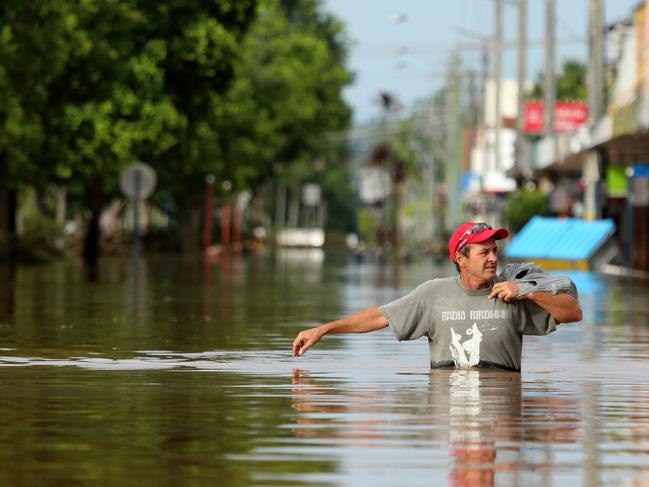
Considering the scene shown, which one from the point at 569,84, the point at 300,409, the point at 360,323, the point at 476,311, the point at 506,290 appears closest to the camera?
the point at 300,409

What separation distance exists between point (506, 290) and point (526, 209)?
75.3m

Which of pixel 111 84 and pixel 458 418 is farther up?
pixel 111 84

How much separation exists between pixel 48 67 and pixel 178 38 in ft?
52.7

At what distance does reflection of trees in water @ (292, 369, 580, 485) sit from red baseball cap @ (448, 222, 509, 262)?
0.96 meters

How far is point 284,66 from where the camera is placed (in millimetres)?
103812

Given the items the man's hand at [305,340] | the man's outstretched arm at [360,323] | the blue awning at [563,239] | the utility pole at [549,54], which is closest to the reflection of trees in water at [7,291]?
the man's outstretched arm at [360,323]

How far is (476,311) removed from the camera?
1434 cm

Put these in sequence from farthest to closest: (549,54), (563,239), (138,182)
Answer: (549,54) < (563,239) < (138,182)

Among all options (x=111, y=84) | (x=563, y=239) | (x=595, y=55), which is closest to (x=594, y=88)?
(x=595, y=55)

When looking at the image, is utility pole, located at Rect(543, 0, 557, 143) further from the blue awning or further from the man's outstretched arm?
the man's outstretched arm

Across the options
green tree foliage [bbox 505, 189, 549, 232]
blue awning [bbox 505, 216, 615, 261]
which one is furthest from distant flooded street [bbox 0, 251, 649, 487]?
green tree foliage [bbox 505, 189, 549, 232]

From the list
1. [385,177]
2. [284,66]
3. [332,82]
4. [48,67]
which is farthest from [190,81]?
[385,177]

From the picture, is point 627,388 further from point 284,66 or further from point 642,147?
point 284,66

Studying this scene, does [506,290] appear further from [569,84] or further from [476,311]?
[569,84]
